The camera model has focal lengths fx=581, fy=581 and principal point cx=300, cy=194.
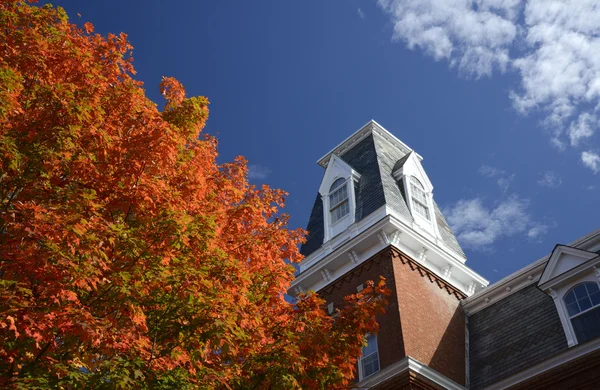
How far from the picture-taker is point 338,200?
2439 centimetres

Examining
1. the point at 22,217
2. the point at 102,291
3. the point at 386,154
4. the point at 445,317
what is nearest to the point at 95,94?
the point at 22,217

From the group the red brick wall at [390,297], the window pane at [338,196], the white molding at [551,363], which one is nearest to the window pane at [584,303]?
the white molding at [551,363]

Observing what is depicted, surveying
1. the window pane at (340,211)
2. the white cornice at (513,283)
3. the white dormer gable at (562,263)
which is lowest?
the white dormer gable at (562,263)

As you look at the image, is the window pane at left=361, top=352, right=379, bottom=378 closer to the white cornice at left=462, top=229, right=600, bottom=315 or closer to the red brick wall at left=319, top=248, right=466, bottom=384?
the red brick wall at left=319, top=248, right=466, bottom=384

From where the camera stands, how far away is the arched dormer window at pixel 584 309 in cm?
1517

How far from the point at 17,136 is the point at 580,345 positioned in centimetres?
1325

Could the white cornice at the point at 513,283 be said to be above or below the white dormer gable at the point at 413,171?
below

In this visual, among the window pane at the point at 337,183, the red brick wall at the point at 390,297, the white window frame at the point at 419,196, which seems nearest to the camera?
the red brick wall at the point at 390,297

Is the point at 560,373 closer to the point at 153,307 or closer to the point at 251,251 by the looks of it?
the point at 251,251

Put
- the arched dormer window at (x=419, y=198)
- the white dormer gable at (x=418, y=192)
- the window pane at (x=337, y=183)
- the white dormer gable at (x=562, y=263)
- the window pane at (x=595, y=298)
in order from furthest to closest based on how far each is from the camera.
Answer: the window pane at (x=337, y=183), the arched dormer window at (x=419, y=198), the white dormer gable at (x=418, y=192), the white dormer gable at (x=562, y=263), the window pane at (x=595, y=298)

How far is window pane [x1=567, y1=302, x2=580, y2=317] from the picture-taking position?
52.1 feet

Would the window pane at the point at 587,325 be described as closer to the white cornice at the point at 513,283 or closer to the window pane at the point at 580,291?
the window pane at the point at 580,291

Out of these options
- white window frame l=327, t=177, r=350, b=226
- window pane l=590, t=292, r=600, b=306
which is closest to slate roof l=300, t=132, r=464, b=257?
white window frame l=327, t=177, r=350, b=226

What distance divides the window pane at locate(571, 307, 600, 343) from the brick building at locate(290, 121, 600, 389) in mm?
25
